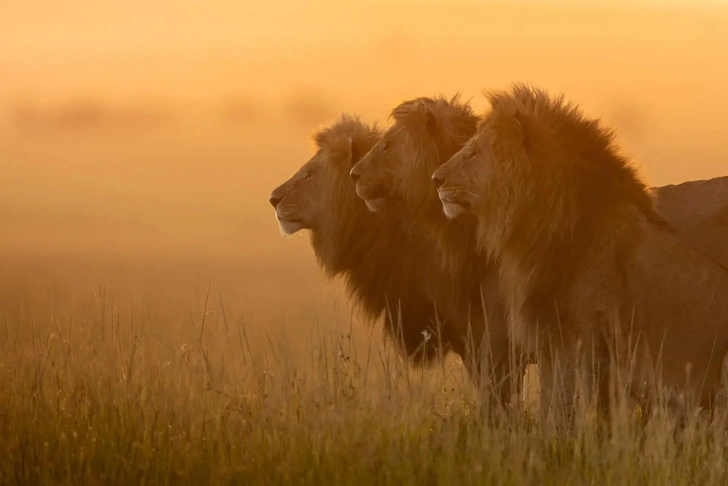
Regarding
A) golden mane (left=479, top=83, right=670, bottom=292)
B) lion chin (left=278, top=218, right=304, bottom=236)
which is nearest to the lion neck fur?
golden mane (left=479, top=83, right=670, bottom=292)

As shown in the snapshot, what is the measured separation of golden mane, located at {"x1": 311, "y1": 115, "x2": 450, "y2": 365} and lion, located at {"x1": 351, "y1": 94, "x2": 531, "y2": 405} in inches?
7.3

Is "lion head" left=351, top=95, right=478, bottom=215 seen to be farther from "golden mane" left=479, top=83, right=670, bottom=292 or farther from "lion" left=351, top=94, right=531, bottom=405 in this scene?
"golden mane" left=479, top=83, right=670, bottom=292

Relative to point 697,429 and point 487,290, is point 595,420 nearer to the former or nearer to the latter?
point 697,429

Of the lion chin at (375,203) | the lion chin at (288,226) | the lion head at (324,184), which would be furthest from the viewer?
the lion chin at (288,226)

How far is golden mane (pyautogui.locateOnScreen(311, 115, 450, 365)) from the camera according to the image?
821cm

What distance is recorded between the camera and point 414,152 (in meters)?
7.95

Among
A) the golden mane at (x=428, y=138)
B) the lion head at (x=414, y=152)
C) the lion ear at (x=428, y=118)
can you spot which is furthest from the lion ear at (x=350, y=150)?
the lion ear at (x=428, y=118)

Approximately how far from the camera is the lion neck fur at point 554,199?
21.8 ft

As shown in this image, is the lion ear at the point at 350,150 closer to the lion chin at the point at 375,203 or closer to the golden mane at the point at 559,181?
the lion chin at the point at 375,203

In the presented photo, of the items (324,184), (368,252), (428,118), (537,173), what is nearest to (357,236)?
(368,252)

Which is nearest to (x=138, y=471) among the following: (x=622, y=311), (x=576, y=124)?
(x=622, y=311)

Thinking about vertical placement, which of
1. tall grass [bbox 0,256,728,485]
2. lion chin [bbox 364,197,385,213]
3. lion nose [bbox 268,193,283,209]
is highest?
lion nose [bbox 268,193,283,209]

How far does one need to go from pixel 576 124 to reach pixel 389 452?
2.41 metres

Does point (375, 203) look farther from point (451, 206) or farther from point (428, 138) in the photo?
point (451, 206)
